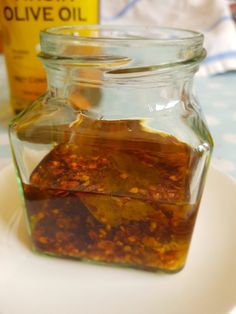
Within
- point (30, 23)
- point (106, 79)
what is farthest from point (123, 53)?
point (30, 23)

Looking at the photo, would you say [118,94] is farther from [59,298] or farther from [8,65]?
[8,65]

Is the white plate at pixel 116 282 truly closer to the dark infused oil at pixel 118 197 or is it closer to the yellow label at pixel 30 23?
the dark infused oil at pixel 118 197

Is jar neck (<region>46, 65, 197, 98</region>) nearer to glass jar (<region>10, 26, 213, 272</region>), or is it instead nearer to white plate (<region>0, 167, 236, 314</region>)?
glass jar (<region>10, 26, 213, 272</region>)

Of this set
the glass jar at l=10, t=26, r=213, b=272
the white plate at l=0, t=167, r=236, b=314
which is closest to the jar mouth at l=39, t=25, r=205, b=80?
the glass jar at l=10, t=26, r=213, b=272

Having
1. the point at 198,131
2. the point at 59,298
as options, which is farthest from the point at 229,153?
the point at 59,298

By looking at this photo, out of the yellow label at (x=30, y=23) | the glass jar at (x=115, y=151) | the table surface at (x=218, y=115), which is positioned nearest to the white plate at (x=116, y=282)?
the glass jar at (x=115, y=151)

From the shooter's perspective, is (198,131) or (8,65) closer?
(198,131)
